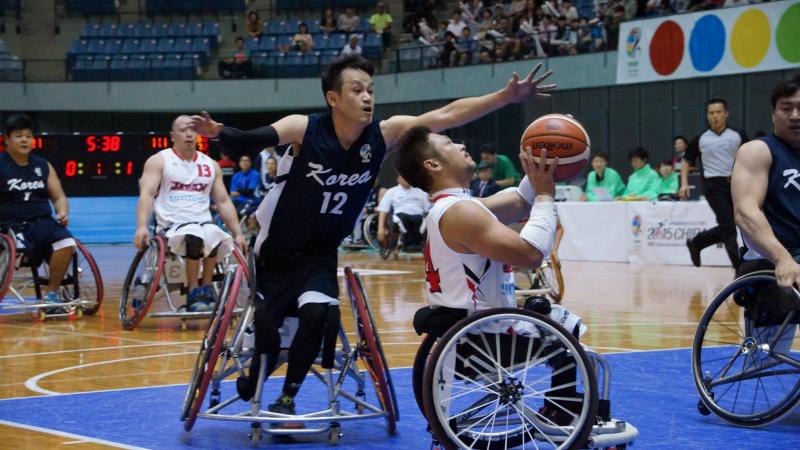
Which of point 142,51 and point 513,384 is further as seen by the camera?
point 142,51

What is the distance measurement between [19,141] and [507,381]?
6604 mm

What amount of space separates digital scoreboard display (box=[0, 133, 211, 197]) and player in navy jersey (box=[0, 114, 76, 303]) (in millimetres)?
10386

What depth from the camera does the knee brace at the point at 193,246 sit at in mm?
8727

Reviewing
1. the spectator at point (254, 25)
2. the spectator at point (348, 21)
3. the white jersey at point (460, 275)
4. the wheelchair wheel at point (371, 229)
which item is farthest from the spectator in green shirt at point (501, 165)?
the spectator at point (254, 25)

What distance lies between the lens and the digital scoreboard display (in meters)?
19.9

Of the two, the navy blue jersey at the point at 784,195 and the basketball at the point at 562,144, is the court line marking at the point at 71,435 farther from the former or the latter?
the navy blue jersey at the point at 784,195

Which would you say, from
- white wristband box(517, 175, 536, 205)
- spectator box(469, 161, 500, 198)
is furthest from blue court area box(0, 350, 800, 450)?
spectator box(469, 161, 500, 198)

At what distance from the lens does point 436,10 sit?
28031 mm

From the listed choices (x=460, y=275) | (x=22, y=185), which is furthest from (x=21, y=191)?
(x=460, y=275)

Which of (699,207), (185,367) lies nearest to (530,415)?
(185,367)

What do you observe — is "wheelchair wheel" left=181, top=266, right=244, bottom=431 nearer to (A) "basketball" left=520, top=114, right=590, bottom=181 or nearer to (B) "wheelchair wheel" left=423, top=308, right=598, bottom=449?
(B) "wheelchair wheel" left=423, top=308, right=598, bottom=449

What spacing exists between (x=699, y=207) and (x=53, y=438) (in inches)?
434

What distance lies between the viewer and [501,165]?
17422 mm

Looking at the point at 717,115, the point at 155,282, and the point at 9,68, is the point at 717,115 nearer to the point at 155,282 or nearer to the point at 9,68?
the point at 155,282
